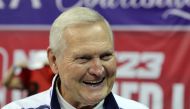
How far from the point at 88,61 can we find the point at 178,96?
2927 mm

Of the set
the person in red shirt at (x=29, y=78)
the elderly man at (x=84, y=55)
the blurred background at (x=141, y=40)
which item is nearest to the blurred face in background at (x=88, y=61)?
the elderly man at (x=84, y=55)

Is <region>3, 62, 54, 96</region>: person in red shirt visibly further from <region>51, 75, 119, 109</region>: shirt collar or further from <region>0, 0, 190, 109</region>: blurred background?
<region>51, 75, 119, 109</region>: shirt collar

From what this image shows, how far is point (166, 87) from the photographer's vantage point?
4.36 metres

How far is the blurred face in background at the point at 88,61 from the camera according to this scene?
1.53 m

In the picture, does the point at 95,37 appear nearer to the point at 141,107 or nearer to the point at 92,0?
the point at 141,107

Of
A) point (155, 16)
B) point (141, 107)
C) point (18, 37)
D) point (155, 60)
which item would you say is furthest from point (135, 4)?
point (141, 107)

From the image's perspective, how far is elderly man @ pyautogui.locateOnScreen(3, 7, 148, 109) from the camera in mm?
1531

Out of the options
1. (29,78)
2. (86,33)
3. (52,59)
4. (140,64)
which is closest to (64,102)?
(52,59)

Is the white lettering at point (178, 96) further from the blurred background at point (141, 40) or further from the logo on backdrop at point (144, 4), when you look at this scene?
the logo on backdrop at point (144, 4)

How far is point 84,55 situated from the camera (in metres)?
1.53

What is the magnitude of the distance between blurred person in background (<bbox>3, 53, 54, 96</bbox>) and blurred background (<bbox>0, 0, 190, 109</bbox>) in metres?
0.02

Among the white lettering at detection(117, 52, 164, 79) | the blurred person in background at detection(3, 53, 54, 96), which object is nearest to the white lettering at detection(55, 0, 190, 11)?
the white lettering at detection(117, 52, 164, 79)

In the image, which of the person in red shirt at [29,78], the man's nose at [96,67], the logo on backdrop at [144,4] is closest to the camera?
the man's nose at [96,67]

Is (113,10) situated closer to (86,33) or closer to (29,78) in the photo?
(29,78)
